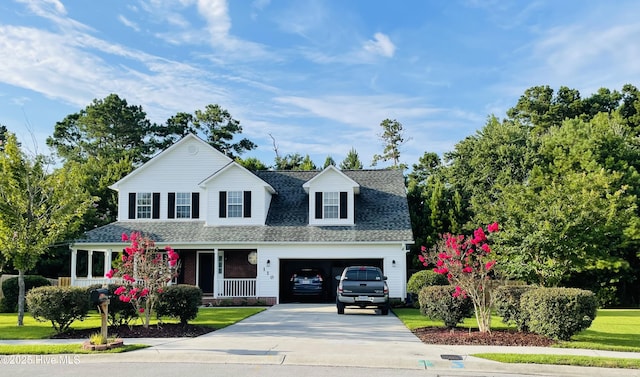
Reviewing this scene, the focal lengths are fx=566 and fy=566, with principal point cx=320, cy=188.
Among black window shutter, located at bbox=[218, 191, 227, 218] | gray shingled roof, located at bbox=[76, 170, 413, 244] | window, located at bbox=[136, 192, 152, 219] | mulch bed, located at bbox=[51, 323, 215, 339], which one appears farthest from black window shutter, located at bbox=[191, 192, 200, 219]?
mulch bed, located at bbox=[51, 323, 215, 339]

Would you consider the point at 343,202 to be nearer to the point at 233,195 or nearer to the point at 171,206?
the point at 233,195

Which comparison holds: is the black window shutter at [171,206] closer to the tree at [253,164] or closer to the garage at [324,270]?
the garage at [324,270]

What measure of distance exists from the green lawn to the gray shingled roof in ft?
15.8

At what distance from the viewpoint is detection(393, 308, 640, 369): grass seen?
35.3 ft

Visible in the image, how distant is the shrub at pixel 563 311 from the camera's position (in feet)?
42.3

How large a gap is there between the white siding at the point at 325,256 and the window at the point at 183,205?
5.29m

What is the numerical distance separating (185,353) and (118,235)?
17.2 metres

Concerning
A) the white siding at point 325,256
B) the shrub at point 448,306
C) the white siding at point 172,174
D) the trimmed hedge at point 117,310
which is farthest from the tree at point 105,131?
the shrub at point 448,306

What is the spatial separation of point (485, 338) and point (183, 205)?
63.3 ft

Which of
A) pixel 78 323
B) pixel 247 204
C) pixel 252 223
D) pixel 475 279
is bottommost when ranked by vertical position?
pixel 78 323

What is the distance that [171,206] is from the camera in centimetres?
2923

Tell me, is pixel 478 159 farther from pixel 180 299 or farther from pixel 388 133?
pixel 180 299

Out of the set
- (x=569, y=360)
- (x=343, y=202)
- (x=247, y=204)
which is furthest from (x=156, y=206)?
(x=569, y=360)

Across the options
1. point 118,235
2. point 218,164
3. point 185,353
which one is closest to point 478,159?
point 218,164
